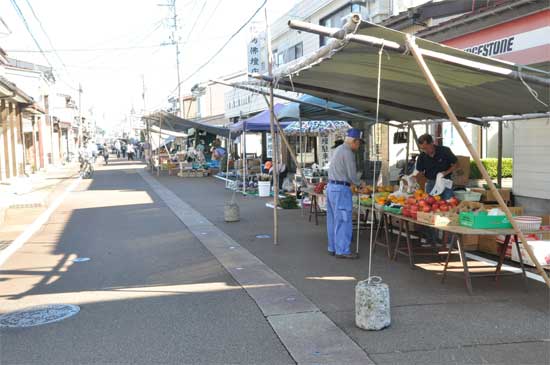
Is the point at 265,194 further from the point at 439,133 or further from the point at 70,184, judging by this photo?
the point at 70,184

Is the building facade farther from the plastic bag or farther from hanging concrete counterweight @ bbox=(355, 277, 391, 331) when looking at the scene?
the plastic bag

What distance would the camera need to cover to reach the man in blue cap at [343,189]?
777cm


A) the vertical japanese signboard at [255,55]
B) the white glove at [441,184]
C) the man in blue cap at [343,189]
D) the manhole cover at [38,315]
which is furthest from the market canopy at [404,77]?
the vertical japanese signboard at [255,55]

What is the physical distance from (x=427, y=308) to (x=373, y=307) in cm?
97

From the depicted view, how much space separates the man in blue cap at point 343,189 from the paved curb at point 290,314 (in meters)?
1.25

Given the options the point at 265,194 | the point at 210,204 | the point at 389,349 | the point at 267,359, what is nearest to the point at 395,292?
the point at 389,349

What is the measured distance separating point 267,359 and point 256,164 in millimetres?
18501

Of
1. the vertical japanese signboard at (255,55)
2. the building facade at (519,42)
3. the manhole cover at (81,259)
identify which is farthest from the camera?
the vertical japanese signboard at (255,55)

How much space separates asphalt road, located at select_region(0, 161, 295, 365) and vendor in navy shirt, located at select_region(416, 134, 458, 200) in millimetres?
3930

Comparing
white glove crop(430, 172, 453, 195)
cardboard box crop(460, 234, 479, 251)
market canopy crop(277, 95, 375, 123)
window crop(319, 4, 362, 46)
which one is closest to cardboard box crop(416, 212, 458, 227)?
white glove crop(430, 172, 453, 195)

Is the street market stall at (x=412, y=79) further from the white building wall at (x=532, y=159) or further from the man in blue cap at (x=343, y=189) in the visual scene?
the white building wall at (x=532, y=159)

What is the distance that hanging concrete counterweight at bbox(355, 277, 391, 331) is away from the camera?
4.77 meters

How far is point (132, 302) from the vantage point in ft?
19.5

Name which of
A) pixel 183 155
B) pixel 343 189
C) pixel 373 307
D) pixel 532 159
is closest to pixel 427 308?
pixel 373 307
